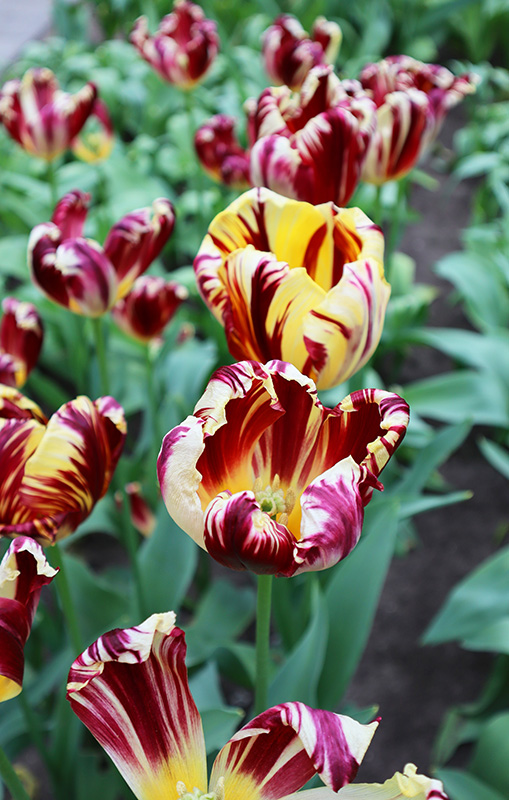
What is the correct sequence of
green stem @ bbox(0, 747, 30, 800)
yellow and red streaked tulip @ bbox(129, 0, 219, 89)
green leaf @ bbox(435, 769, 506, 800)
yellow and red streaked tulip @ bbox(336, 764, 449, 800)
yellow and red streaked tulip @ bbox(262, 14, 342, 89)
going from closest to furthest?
1. yellow and red streaked tulip @ bbox(336, 764, 449, 800)
2. green stem @ bbox(0, 747, 30, 800)
3. green leaf @ bbox(435, 769, 506, 800)
4. yellow and red streaked tulip @ bbox(262, 14, 342, 89)
5. yellow and red streaked tulip @ bbox(129, 0, 219, 89)

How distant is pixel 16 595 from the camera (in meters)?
0.42

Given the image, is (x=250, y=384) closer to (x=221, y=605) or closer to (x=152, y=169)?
(x=221, y=605)

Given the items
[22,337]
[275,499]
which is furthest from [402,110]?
[275,499]

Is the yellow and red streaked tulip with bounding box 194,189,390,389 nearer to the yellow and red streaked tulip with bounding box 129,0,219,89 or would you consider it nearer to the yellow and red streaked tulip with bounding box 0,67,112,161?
the yellow and red streaked tulip with bounding box 0,67,112,161

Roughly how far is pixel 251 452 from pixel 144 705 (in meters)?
0.16

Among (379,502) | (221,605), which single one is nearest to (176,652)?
(379,502)

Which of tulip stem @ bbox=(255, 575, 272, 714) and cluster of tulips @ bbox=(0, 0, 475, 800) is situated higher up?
cluster of tulips @ bbox=(0, 0, 475, 800)

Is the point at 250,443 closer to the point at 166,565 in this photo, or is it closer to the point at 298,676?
the point at 298,676

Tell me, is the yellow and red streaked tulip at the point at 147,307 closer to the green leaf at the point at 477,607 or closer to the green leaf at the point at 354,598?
the green leaf at the point at 354,598

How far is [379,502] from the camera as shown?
3.37 ft

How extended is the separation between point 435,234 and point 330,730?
8.38ft

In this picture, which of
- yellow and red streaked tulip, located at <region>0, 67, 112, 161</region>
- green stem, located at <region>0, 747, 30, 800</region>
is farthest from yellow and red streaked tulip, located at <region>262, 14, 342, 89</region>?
green stem, located at <region>0, 747, 30, 800</region>

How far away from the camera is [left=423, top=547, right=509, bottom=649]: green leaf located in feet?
3.59

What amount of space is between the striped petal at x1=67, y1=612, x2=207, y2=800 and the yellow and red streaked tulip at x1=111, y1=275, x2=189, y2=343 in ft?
2.31
